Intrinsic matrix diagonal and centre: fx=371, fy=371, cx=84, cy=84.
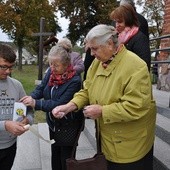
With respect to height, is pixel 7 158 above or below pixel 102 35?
below

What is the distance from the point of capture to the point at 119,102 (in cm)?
246

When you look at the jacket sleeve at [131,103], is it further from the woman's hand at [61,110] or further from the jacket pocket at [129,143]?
the woman's hand at [61,110]

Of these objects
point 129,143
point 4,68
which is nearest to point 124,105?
point 129,143

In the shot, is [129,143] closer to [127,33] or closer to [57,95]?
[57,95]

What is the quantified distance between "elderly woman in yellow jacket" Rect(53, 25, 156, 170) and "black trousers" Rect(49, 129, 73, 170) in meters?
0.77

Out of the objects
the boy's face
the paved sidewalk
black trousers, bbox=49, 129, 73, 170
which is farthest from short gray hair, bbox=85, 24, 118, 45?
the paved sidewalk

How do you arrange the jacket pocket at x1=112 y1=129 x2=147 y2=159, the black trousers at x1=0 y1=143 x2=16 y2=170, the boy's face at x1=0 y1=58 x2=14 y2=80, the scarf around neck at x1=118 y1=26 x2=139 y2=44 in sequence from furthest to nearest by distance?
the scarf around neck at x1=118 y1=26 x2=139 y2=44
the black trousers at x1=0 y1=143 x2=16 y2=170
the boy's face at x1=0 y1=58 x2=14 y2=80
the jacket pocket at x1=112 y1=129 x2=147 y2=159

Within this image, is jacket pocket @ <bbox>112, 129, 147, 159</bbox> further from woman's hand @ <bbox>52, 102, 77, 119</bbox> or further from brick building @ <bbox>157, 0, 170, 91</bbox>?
Result: brick building @ <bbox>157, 0, 170, 91</bbox>

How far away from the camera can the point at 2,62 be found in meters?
2.70

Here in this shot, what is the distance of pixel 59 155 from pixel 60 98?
647mm

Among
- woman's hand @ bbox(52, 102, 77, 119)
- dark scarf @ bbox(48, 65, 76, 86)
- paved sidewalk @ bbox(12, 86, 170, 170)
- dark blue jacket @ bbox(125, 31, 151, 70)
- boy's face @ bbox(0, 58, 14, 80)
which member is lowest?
paved sidewalk @ bbox(12, 86, 170, 170)

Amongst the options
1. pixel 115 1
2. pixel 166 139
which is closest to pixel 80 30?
pixel 115 1

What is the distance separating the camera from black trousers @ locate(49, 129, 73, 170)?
11.1ft

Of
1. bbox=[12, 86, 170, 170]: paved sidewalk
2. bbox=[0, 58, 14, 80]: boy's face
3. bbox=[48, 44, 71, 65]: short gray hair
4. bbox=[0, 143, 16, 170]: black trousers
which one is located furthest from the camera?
bbox=[12, 86, 170, 170]: paved sidewalk
